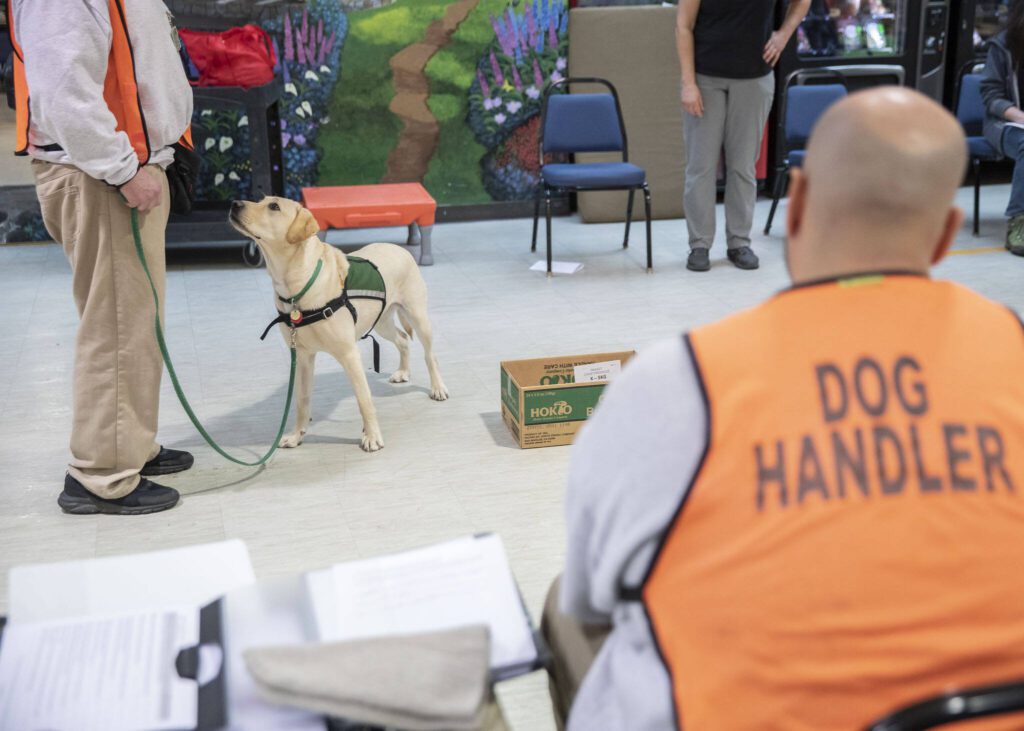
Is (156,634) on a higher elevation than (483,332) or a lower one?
higher

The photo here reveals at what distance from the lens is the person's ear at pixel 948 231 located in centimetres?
116

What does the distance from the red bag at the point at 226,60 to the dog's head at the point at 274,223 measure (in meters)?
2.73

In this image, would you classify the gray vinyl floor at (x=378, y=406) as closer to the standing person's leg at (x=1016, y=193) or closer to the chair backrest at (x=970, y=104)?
the standing person's leg at (x=1016, y=193)

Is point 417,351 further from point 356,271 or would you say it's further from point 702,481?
point 702,481

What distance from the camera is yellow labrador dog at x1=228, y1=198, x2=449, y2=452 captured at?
129 inches

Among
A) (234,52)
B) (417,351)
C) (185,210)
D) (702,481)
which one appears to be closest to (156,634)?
(702,481)

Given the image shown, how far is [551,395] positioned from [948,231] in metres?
2.32

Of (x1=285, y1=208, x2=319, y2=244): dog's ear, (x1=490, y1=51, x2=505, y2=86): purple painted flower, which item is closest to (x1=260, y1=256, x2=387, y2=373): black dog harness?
(x1=285, y1=208, x2=319, y2=244): dog's ear

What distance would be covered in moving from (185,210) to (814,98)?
435 centimetres

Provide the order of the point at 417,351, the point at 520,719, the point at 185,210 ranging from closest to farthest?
the point at 520,719 < the point at 185,210 < the point at 417,351

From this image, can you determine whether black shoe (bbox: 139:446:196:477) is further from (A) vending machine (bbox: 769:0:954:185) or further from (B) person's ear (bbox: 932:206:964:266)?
(A) vending machine (bbox: 769:0:954:185)

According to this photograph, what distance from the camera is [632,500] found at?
3.59 ft

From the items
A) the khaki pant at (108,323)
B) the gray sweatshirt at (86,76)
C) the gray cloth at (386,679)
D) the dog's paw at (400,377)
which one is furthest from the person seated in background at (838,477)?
the dog's paw at (400,377)

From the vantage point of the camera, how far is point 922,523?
3.43 feet
